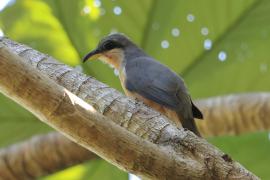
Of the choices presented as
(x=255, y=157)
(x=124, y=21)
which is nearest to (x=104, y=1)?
(x=124, y=21)

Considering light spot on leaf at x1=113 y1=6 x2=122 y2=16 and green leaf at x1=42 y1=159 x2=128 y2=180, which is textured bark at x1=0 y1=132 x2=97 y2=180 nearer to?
green leaf at x1=42 y1=159 x2=128 y2=180

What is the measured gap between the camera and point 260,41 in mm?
4965

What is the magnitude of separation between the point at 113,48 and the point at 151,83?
0.83m

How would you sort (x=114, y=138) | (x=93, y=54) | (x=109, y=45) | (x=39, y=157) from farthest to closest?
(x=109, y=45) < (x=93, y=54) < (x=39, y=157) < (x=114, y=138)

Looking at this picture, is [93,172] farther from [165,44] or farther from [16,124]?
[165,44]

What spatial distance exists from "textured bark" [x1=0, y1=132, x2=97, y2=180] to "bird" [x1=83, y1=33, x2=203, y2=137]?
1.74 ft

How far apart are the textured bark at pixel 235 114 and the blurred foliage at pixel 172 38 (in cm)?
62

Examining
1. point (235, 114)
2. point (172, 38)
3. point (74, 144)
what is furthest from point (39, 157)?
point (172, 38)

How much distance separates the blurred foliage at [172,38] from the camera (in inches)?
193

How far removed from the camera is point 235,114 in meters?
4.14

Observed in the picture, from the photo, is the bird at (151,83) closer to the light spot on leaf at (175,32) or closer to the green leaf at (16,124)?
the light spot on leaf at (175,32)

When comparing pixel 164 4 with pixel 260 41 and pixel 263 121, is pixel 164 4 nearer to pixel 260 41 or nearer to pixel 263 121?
pixel 260 41

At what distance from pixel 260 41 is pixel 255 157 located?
2.91ft

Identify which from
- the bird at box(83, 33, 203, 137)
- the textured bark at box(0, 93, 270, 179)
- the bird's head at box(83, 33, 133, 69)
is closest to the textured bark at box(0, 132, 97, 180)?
the textured bark at box(0, 93, 270, 179)
